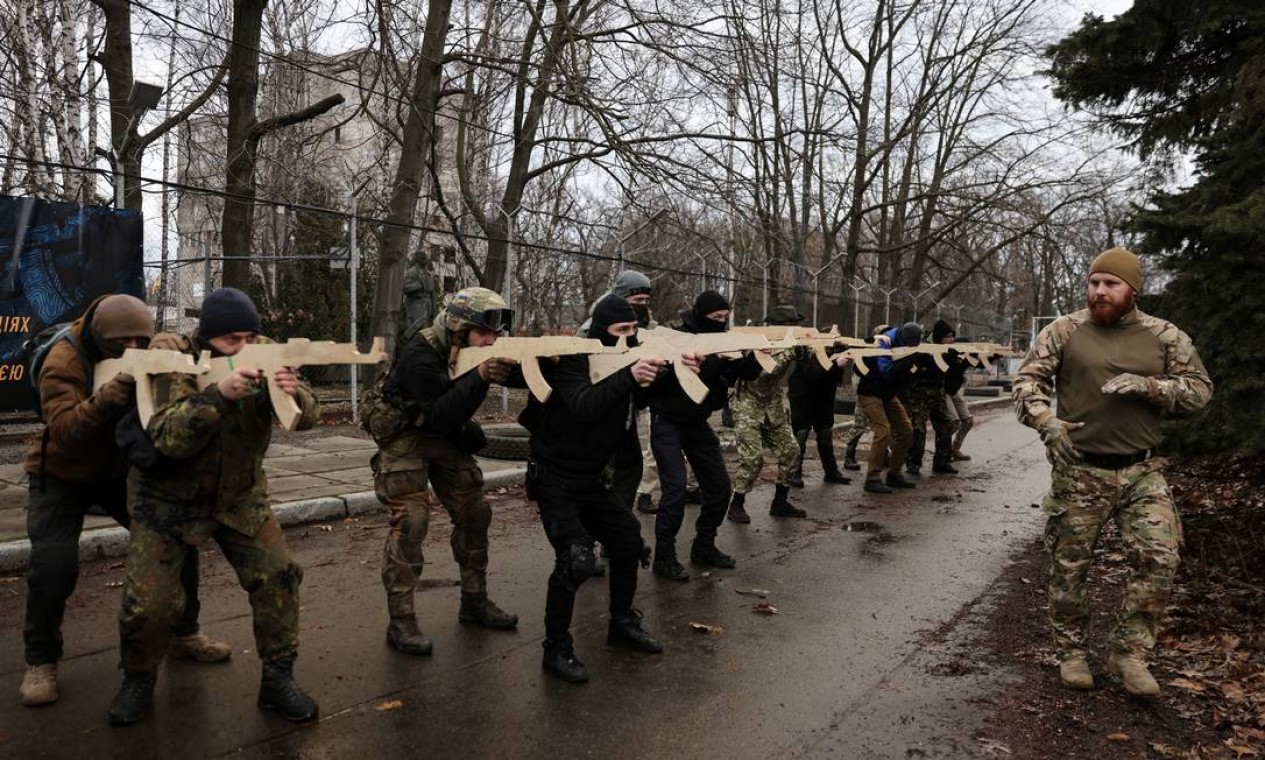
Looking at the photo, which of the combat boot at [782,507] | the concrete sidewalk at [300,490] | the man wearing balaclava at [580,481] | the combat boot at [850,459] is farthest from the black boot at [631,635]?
the combat boot at [850,459]

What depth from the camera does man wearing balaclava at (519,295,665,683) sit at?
12.9 ft

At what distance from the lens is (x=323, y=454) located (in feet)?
31.0

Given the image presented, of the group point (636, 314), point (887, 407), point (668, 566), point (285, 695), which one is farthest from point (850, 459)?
point (285, 695)

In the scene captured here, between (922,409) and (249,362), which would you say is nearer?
(249,362)

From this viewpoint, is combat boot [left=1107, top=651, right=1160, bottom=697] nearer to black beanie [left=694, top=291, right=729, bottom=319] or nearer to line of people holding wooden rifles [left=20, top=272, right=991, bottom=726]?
line of people holding wooden rifles [left=20, top=272, right=991, bottom=726]

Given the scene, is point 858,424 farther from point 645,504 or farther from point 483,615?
point 483,615

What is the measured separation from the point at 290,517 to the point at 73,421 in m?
3.56

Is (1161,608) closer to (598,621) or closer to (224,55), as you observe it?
(598,621)

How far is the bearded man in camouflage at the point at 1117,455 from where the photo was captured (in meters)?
3.87

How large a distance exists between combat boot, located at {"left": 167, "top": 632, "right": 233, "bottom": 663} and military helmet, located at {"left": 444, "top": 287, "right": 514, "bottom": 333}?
6.13ft

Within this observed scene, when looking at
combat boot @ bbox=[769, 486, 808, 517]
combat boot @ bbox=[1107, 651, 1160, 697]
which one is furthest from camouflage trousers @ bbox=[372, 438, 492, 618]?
combat boot @ bbox=[769, 486, 808, 517]

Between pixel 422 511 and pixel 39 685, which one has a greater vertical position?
pixel 422 511

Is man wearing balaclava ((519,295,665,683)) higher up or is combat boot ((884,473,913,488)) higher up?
man wearing balaclava ((519,295,665,683))

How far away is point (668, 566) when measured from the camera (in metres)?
5.73
